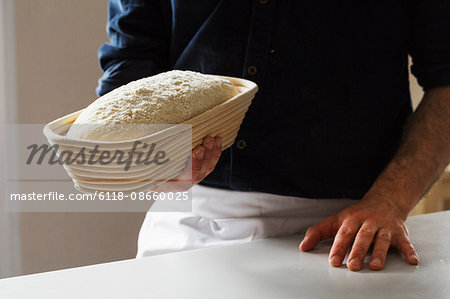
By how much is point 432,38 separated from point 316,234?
491 mm

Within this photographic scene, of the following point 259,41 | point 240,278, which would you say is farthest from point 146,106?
point 259,41

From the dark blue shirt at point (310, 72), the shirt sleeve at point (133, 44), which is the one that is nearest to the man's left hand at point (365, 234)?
the dark blue shirt at point (310, 72)

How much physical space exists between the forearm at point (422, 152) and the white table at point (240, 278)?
0.15m

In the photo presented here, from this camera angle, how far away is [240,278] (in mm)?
740

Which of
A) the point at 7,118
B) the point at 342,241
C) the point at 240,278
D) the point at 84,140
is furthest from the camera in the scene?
the point at 7,118

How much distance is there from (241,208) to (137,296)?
0.41 metres

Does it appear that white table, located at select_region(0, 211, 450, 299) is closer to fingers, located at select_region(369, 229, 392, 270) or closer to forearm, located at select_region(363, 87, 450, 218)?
fingers, located at select_region(369, 229, 392, 270)

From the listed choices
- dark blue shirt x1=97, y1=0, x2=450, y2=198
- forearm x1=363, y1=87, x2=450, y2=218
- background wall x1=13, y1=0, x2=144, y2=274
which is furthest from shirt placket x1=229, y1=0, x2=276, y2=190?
background wall x1=13, y1=0, x2=144, y2=274

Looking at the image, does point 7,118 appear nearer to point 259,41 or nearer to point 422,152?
point 259,41

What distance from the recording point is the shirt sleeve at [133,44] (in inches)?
42.0

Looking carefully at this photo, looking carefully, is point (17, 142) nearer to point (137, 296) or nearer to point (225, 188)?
point (225, 188)

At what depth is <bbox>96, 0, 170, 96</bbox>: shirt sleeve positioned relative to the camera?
1.07 metres

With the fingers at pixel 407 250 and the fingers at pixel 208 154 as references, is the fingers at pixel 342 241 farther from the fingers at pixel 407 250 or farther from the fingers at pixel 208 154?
the fingers at pixel 208 154

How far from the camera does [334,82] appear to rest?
3.36 ft
